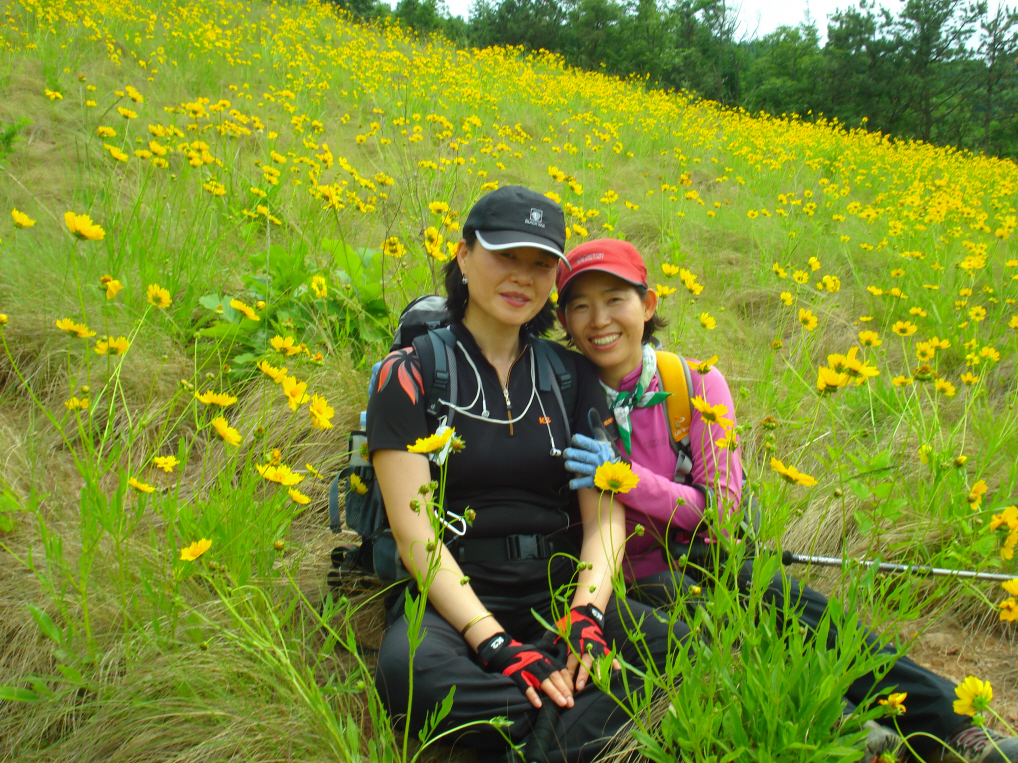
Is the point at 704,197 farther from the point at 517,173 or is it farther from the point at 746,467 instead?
the point at 746,467

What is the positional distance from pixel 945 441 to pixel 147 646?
2.52 m

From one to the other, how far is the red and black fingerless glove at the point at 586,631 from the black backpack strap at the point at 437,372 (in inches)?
21.0

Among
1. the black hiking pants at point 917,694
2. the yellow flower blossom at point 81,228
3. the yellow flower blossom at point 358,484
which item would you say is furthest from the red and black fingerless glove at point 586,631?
the yellow flower blossom at point 81,228

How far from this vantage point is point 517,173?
4.91m

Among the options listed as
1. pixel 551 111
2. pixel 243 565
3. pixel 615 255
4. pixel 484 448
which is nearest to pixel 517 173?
pixel 551 111

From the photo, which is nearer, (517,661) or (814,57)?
(517,661)

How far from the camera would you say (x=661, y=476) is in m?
1.70

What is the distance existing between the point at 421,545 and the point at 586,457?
446mm

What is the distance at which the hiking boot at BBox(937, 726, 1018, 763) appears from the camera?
138 cm

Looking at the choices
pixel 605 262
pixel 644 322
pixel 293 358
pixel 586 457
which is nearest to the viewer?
pixel 586 457

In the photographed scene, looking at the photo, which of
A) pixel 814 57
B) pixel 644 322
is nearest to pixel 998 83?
pixel 814 57

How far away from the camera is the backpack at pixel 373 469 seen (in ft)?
5.30

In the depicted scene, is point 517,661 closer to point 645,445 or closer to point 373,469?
point 373,469

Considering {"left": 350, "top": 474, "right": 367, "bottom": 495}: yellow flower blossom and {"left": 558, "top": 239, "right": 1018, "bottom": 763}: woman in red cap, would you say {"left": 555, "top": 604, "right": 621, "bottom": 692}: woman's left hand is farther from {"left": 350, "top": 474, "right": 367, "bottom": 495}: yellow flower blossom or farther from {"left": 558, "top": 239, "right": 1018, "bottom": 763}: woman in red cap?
{"left": 350, "top": 474, "right": 367, "bottom": 495}: yellow flower blossom
